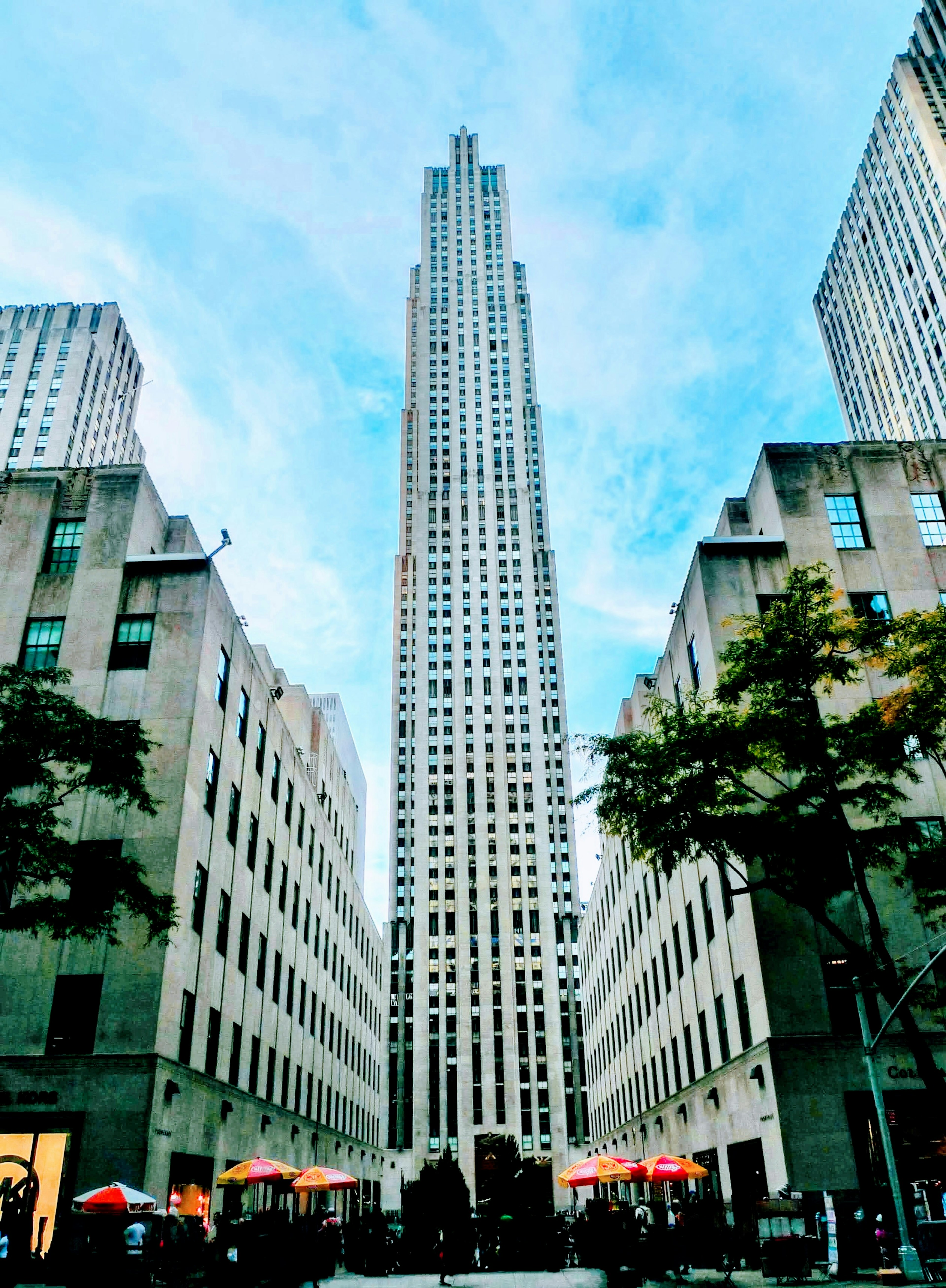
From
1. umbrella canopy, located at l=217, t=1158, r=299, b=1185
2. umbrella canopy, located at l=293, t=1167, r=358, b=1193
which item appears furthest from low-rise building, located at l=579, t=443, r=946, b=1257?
umbrella canopy, located at l=217, t=1158, r=299, b=1185

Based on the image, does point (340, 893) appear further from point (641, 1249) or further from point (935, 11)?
point (935, 11)

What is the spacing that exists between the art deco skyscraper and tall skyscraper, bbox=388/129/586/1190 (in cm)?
4630

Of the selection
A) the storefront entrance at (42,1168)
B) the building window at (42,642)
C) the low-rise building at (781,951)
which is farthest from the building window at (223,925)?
the low-rise building at (781,951)

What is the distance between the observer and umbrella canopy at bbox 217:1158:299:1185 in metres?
29.4

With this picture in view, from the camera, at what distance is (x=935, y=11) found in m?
111

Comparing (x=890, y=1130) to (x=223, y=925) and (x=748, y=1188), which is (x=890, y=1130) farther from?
(x=223, y=925)

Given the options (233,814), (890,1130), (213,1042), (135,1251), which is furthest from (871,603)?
(135,1251)

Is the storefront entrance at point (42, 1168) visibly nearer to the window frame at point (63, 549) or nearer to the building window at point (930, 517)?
the window frame at point (63, 549)

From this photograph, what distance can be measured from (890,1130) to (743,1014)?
10.8m

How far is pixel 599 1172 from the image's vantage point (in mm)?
28500

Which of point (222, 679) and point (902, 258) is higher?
point (902, 258)

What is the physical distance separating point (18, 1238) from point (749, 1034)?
22.5 metres

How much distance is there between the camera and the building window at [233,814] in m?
36.8

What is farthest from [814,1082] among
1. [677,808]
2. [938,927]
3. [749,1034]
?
[677,808]
